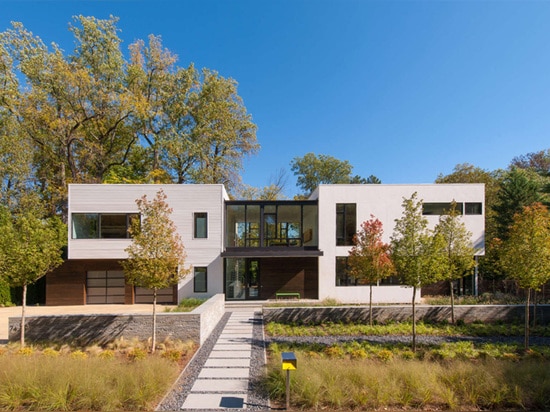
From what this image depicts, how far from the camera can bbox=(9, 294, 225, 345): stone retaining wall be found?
8938 millimetres

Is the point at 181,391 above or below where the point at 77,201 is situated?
below

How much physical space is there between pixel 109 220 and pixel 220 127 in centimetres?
1220

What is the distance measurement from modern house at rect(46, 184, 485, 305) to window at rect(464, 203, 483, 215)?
0.16 feet

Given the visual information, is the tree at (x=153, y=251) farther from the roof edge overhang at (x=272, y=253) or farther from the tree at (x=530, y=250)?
the tree at (x=530, y=250)

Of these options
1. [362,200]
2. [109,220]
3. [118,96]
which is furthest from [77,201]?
[362,200]

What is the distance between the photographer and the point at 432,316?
11.6 metres

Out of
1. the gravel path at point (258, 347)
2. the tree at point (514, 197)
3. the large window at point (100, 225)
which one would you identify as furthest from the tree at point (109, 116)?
the tree at point (514, 197)

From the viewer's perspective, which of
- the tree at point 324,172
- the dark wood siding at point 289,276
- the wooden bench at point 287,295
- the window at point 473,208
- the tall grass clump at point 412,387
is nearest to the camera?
the tall grass clump at point 412,387

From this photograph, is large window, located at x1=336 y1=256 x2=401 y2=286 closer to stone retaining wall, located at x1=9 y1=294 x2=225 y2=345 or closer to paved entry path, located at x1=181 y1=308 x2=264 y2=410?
paved entry path, located at x1=181 y1=308 x2=264 y2=410

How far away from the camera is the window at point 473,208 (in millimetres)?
17859

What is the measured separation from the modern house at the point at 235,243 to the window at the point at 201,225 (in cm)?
6

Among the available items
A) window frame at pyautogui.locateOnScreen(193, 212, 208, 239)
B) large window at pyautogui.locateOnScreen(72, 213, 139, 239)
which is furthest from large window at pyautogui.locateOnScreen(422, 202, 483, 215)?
large window at pyautogui.locateOnScreen(72, 213, 139, 239)

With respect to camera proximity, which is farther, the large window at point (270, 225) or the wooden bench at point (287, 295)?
the large window at point (270, 225)

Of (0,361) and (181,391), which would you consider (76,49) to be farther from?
(181,391)
